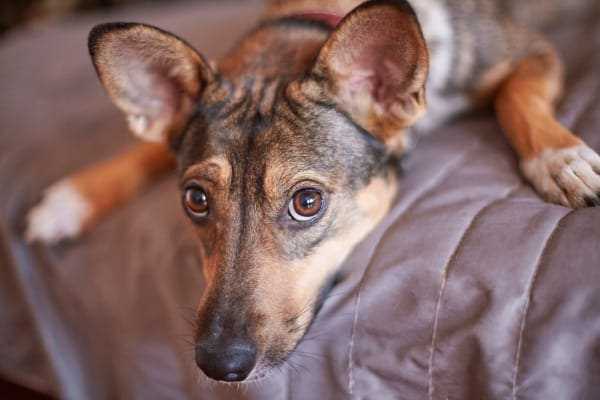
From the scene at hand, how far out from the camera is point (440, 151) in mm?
1935

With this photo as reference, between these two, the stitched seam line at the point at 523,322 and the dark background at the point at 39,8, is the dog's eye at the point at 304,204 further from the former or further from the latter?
the dark background at the point at 39,8

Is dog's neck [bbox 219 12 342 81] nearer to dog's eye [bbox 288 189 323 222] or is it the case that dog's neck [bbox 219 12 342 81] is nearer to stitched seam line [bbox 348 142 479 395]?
dog's eye [bbox 288 189 323 222]

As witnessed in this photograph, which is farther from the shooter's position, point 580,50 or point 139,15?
point 139,15

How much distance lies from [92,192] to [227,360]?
1.17 m

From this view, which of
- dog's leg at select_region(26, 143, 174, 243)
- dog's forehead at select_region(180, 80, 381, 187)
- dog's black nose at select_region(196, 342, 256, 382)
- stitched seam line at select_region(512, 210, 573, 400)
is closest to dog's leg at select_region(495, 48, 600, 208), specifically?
stitched seam line at select_region(512, 210, 573, 400)

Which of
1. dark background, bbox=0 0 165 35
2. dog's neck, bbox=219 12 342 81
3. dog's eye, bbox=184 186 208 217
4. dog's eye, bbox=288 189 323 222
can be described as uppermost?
dog's neck, bbox=219 12 342 81

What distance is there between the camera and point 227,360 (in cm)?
138

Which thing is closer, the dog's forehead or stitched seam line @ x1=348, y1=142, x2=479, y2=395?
stitched seam line @ x1=348, y1=142, x2=479, y2=395

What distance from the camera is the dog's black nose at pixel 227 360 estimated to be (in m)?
1.38

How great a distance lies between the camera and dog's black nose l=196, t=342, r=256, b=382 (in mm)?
1384

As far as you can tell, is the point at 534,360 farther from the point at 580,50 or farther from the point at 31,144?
the point at 31,144

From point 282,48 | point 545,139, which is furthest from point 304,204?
point 545,139

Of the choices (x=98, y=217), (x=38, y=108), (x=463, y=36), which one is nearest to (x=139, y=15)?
(x=38, y=108)

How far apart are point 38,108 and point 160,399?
70.8 inches
